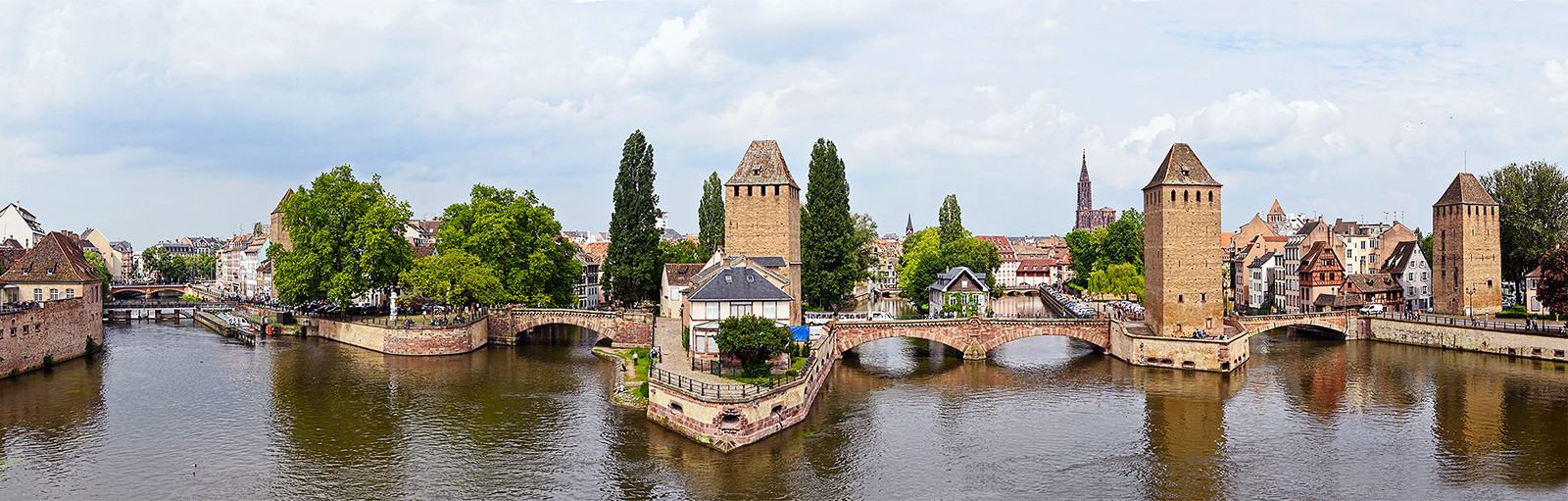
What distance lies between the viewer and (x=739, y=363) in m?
39.4

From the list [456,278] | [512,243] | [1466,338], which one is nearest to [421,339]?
[456,278]

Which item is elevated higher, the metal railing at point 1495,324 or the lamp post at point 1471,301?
the lamp post at point 1471,301

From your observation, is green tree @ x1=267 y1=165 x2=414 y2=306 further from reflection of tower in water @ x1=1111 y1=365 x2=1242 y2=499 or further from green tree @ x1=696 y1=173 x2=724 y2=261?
reflection of tower in water @ x1=1111 y1=365 x2=1242 y2=499

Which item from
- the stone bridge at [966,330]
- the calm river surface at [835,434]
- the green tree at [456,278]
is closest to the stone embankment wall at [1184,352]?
the calm river surface at [835,434]

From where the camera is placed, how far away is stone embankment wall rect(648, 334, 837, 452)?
31.7 metres

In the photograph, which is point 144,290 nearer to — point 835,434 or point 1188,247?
point 835,434

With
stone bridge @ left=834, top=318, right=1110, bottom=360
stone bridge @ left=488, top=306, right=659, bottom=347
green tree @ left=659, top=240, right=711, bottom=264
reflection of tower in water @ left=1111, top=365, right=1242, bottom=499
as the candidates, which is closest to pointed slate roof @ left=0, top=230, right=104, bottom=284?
stone bridge @ left=488, top=306, right=659, bottom=347

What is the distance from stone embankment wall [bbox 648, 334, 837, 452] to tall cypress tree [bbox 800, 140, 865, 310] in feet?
85.9

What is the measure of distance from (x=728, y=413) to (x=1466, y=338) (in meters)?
48.9

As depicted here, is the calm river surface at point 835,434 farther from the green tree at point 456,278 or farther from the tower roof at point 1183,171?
the tower roof at point 1183,171

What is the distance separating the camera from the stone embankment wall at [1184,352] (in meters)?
48.9

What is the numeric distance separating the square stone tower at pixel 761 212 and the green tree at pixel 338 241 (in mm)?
22172

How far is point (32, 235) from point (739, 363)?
89.9 meters

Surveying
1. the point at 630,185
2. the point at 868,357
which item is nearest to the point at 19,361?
the point at 630,185
